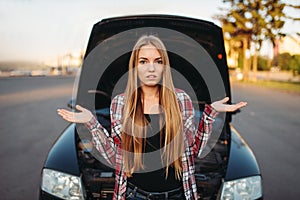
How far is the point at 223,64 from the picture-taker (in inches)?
134

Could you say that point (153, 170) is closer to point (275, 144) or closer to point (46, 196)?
point (46, 196)

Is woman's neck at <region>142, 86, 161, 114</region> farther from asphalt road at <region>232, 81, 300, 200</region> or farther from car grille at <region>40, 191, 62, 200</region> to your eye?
asphalt road at <region>232, 81, 300, 200</region>

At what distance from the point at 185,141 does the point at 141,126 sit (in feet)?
1.14

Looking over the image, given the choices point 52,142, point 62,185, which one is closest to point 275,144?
point 52,142

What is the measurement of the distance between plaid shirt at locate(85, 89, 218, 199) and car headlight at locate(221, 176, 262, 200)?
1.03ft

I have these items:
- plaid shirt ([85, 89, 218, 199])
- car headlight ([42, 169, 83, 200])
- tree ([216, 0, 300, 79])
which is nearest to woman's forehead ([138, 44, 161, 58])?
plaid shirt ([85, 89, 218, 199])

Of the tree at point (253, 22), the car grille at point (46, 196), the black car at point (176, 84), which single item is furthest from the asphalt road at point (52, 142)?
the tree at point (253, 22)

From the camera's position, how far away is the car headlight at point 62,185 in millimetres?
2264

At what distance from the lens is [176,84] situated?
3.46 metres

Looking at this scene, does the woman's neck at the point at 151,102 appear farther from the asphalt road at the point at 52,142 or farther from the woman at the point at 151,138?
the asphalt road at the point at 52,142

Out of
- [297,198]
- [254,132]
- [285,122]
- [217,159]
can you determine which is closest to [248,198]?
[217,159]

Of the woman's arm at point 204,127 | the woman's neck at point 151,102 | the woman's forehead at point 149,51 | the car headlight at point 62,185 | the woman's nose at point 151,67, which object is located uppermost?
the woman's forehead at point 149,51

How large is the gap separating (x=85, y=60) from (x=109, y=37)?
1.27 feet

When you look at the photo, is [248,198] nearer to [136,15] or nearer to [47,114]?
[136,15]
